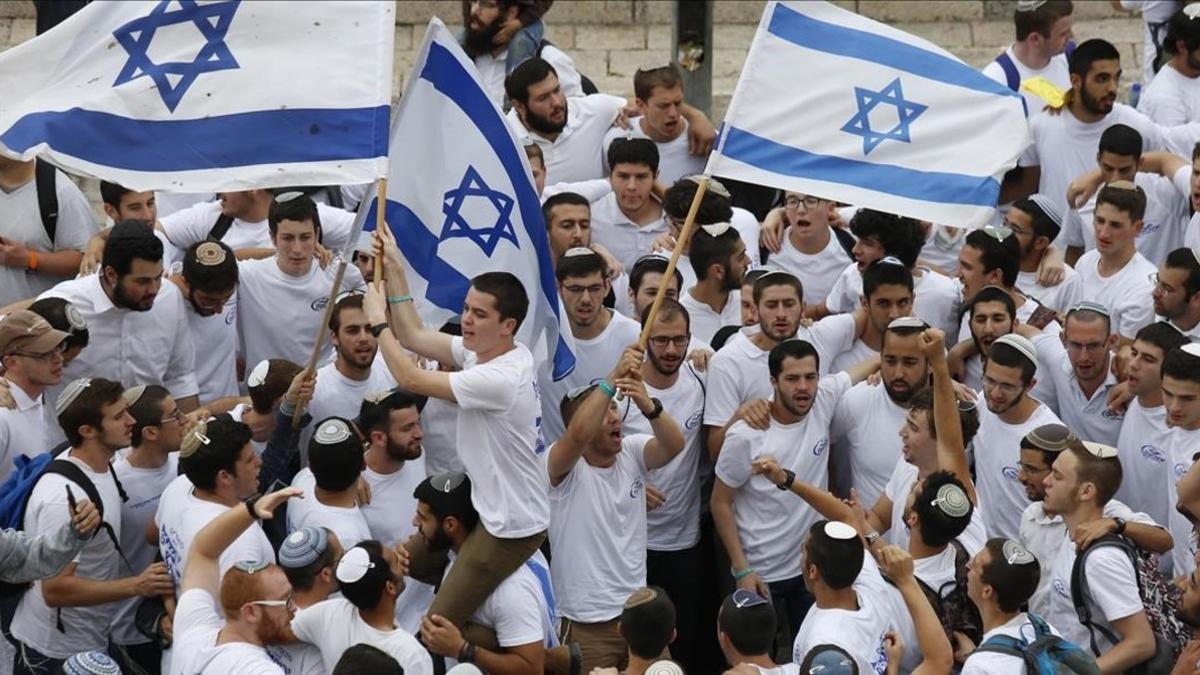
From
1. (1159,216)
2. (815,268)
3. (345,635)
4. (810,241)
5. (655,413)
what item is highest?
(345,635)

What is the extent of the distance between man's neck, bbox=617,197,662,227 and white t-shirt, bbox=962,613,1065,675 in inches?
172

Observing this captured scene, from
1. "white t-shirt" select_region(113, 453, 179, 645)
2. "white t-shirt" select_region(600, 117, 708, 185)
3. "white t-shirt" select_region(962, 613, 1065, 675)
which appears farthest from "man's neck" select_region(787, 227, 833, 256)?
"white t-shirt" select_region(962, 613, 1065, 675)

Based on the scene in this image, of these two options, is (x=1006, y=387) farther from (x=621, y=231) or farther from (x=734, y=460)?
(x=621, y=231)

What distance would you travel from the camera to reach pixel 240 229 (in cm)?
1107

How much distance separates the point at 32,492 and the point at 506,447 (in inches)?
77.3

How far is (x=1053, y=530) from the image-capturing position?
28.8 ft

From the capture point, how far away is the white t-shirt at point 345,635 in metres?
7.54

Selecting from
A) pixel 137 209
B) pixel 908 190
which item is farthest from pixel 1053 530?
pixel 137 209

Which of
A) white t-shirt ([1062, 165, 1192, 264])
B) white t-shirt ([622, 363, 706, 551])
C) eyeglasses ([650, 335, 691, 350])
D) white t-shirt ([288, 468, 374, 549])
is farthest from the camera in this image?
white t-shirt ([1062, 165, 1192, 264])

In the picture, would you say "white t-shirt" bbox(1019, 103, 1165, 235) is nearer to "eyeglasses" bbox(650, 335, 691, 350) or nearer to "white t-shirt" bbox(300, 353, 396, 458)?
"eyeglasses" bbox(650, 335, 691, 350)

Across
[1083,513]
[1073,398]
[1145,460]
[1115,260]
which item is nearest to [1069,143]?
[1115,260]

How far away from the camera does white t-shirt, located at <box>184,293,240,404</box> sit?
1038 cm

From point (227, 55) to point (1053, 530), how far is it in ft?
13.0

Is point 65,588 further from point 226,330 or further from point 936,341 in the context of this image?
point 936,341
